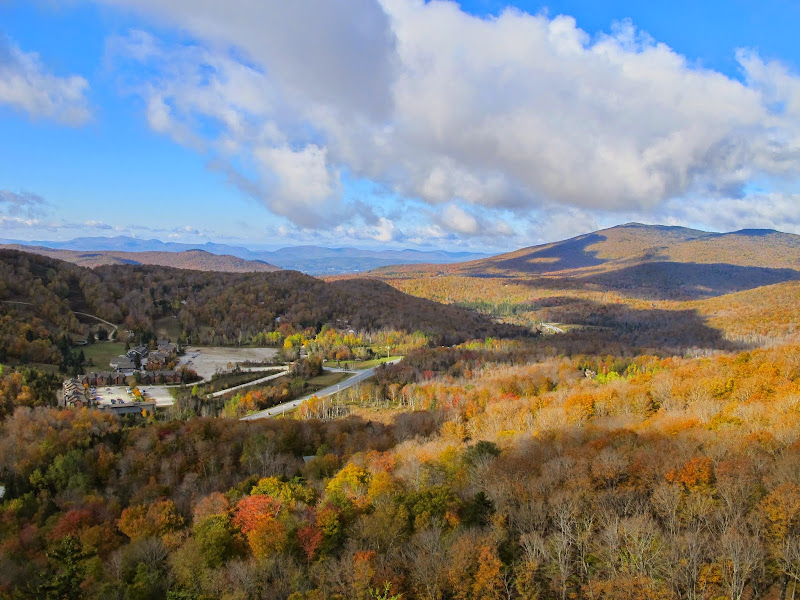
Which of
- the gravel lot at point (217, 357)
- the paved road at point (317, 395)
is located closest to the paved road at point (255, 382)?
the gravel lot at point (217, 357)

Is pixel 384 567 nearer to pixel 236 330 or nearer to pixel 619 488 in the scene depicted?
pixel 619 488

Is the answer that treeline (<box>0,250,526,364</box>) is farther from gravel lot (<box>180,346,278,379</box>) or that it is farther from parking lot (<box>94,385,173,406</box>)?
parking lot (<box>94,385,173,406</box>)

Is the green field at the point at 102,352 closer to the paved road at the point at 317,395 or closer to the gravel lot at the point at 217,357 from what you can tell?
the gravel lot at the point at 217,357

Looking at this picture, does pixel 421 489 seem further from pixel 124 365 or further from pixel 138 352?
pixel 138 352

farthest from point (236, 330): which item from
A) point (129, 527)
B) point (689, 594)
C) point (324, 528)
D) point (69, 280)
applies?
point (689, 594)

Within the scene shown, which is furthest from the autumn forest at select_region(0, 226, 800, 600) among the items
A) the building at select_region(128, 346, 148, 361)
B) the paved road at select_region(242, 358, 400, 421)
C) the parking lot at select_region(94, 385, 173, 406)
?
the building at select_region(128, 346, 148, 361)
